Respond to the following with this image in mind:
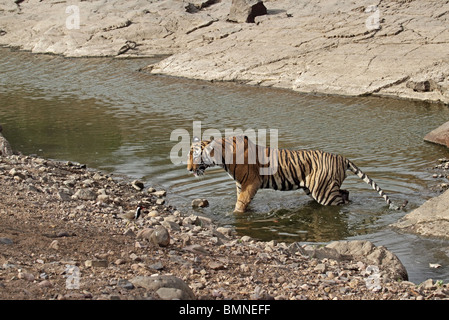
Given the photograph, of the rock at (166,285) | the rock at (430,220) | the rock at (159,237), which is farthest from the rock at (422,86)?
the rock at (166,285)

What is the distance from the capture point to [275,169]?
9031mm

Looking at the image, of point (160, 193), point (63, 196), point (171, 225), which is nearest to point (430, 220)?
point (171, 225)

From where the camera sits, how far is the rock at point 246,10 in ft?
74.2

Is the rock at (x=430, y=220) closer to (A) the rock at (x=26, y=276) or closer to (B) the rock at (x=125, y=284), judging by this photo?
(B) the rock at (x=125, y=284)

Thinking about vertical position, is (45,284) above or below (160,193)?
above

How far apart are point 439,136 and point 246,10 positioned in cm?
1203

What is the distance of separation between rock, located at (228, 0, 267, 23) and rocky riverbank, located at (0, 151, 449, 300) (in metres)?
15.6

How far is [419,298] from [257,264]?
58.1 inches

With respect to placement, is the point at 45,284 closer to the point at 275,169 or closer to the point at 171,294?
the point at 171,294

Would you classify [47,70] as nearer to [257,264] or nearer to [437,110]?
[437,110]

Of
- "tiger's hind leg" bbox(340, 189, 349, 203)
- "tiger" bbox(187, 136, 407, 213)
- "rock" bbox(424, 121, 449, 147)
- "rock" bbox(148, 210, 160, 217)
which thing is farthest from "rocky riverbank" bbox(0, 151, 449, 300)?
"rock" bbox(424, 121, 449, 147)

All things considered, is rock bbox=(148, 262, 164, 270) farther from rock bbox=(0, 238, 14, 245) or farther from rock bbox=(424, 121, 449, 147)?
rock bbox=(424, 121, 449, 147)

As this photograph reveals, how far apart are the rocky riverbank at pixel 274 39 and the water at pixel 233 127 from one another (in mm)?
803

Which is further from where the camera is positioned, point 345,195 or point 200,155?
point 345,195
